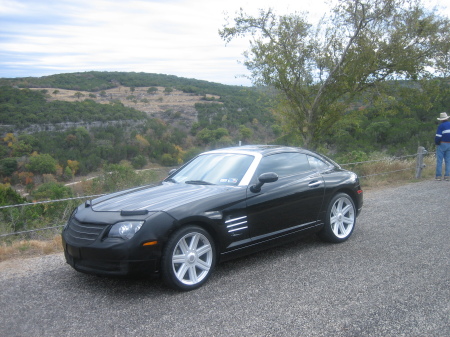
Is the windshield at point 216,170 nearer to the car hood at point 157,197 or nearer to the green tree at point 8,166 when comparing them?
the car hood at point 157,197

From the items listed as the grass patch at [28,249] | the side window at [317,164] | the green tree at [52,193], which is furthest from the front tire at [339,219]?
the green tree at [52,193]

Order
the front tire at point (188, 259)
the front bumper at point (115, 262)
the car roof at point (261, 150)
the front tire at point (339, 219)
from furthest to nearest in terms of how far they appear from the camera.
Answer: the front tire at point (339, 219) < the car roof at point (261, 150) < the front tire at point (188, 259) < the front bumper at point (115, 262)

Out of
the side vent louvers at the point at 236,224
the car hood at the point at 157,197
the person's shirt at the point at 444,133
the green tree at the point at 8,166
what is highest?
the person's shirt at the point at 444,133

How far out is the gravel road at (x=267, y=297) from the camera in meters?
3.79

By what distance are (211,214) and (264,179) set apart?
2.73 ft

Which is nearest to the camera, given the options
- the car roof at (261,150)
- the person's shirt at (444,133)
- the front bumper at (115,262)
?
the front bumper at (115,262)

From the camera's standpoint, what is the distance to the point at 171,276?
4.45 metres

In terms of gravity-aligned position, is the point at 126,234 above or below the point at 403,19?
below

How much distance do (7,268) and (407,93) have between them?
42.5 ft

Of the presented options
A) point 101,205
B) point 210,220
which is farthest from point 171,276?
point 101,205

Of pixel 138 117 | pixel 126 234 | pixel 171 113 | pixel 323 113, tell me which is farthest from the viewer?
pixel 171 113

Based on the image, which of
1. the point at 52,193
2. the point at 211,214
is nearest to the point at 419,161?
the point at 211,214

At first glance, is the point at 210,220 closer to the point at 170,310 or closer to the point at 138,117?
the point at 170,310

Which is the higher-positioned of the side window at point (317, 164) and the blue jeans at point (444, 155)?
the side window at point (317, 164)
